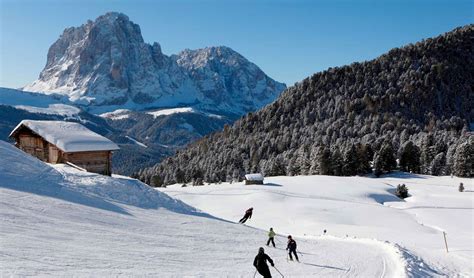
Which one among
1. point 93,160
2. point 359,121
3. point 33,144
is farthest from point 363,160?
point 33,144

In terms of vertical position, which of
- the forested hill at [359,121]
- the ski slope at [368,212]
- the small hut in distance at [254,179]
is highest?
the forested hill at [359,121]

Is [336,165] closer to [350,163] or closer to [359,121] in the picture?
[350,163]

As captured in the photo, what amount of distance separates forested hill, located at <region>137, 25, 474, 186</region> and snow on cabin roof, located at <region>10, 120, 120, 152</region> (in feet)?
199

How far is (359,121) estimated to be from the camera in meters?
146

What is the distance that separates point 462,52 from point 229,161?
112 meters

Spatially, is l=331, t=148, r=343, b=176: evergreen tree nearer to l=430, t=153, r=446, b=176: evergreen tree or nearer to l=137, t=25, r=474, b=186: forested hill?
l=137, t=25, r=474, b=186: forested hill

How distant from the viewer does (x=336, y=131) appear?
14500 centimetres

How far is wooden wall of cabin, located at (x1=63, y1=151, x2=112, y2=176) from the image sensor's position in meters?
38.1

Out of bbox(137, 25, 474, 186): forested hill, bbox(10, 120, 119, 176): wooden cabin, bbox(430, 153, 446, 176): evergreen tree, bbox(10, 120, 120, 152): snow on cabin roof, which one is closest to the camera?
bbox(10, 120, 120, 152): snow on cabin roof

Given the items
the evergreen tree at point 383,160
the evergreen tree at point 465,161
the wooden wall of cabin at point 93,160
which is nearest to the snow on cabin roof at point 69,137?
the wooden wall of cabin at point 93,160

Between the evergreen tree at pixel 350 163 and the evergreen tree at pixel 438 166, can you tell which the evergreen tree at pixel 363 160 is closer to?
the evergreen tree at pixel 350 163

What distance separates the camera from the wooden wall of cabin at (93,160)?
38.1m

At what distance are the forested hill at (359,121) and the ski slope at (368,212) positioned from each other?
70.5 feet

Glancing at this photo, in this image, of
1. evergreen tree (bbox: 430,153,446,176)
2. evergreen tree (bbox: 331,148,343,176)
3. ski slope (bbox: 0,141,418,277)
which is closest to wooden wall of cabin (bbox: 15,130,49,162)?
ski slope (bbox: 0,141,418,277)
